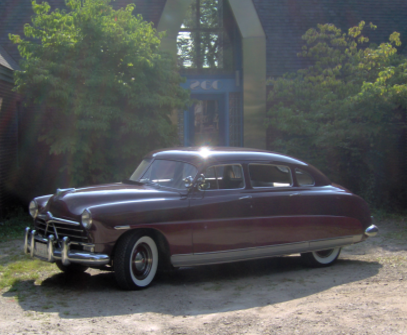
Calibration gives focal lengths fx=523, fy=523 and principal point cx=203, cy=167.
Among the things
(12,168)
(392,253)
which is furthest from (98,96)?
(392,253)

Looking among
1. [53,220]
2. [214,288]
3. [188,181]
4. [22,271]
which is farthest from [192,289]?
[22,271]

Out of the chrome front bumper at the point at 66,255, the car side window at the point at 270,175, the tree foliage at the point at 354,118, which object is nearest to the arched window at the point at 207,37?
the tree foliage at the point at 354,118

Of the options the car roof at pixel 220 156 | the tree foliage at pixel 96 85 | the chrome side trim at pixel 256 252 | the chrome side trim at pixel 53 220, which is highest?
the tree foliage at pixel 96 85

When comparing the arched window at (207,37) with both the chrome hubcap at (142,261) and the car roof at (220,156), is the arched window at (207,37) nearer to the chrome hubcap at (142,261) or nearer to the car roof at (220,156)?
the car roof at (220,156)

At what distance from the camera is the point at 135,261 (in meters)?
5.84

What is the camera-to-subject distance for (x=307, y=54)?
14.2 metres

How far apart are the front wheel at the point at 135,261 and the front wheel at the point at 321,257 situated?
2.33 m

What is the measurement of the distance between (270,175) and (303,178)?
1.75 ft

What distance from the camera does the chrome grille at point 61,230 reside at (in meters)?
5.69

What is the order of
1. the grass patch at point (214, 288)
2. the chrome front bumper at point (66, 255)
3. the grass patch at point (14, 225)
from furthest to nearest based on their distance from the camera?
1. the grass patch at point (14, 225)
2. the grass patch at point (214, 288)
3. the chrome front bumper at point (66, 255)

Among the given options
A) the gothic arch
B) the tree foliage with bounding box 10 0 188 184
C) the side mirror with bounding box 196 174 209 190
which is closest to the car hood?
the side mirror with bounding box 196 174 209 190

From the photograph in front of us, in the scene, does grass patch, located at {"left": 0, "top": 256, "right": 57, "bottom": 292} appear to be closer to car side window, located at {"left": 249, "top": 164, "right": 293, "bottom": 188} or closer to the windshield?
the windshield

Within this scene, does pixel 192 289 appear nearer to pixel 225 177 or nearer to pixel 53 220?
pixel 225 177

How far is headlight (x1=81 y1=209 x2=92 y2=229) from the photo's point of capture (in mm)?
5582
